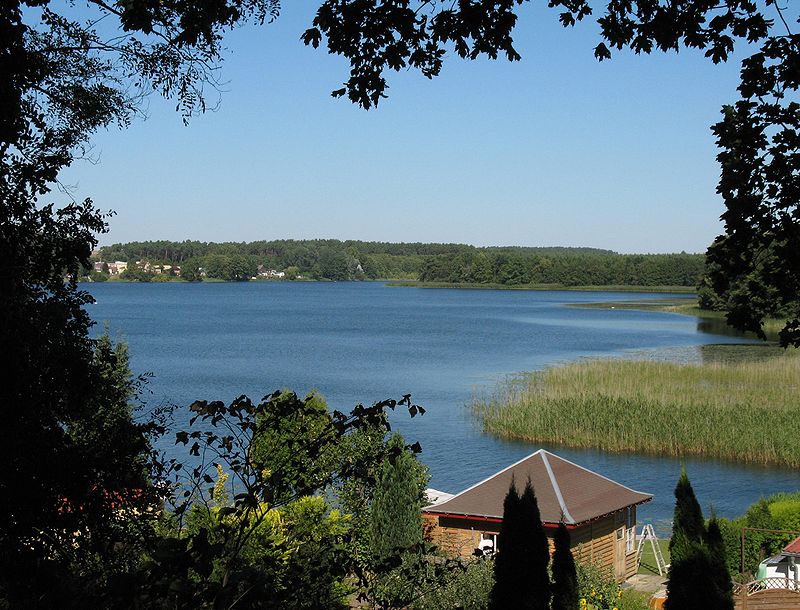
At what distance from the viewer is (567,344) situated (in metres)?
66.1

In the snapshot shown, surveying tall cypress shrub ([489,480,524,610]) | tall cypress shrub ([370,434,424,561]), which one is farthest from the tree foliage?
tall cypress shrub ([370,434,424,561])

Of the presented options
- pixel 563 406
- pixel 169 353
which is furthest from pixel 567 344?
pixel 563 406

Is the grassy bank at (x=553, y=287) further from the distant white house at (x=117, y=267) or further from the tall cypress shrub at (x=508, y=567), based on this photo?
the tall cypress shrub at (x=508, y=567)

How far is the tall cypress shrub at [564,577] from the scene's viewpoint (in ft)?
28.7

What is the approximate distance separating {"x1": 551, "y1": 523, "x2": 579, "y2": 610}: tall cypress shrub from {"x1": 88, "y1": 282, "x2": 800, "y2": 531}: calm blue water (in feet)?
45.5

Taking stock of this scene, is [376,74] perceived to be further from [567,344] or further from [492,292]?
[492,292]

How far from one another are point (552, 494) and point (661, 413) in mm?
14319

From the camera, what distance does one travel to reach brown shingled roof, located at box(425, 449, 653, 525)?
1733 cm

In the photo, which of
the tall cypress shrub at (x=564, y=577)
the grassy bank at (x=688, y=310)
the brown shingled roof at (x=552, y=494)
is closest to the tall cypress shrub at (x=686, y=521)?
the tall cypress shrub at (x=564, y=577)

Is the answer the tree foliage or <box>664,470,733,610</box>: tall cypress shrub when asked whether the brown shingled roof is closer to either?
<box>664,470,733,610</box>: tall cypress shrub

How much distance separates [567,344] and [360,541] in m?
50.8

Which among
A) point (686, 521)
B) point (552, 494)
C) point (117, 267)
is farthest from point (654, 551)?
point (117, 267)

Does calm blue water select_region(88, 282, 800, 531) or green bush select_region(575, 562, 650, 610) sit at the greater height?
green bush select_region(575, 562, 650, 610)

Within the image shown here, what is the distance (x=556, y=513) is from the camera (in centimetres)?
1723
